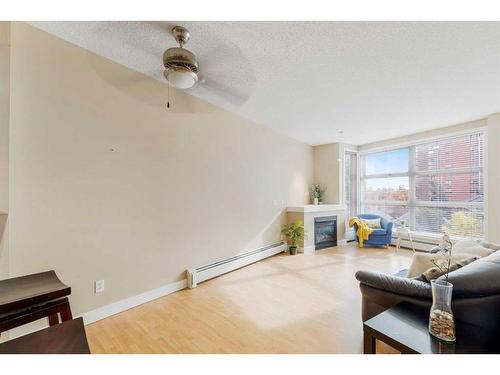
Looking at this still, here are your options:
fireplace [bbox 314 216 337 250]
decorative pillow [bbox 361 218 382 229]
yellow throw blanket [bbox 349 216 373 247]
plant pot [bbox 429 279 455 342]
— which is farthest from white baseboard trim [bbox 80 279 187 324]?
decorative pillow [bbox 361 218 382 229]

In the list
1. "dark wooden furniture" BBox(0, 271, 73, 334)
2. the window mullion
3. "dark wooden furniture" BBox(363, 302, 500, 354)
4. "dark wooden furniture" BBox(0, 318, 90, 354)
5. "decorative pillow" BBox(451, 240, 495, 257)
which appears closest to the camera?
"dark wooden furniture" BBox(0, 318, 90, 354)

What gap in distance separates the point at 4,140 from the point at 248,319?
250 cm

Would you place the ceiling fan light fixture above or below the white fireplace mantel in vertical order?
above

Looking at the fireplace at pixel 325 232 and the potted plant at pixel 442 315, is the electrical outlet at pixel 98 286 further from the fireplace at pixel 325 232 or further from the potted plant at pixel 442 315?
the fireplace at pixel 325 232

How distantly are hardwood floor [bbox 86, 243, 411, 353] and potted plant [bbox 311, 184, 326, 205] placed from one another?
222cm

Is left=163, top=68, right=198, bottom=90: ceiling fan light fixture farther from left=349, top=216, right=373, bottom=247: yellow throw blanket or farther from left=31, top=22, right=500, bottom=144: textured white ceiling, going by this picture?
left=349, top=216, right=373, bottom=247: yellow throw blanket

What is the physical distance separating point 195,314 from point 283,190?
294 cm

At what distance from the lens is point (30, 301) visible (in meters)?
1.22

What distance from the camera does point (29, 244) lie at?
170cm

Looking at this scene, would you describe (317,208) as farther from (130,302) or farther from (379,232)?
(130,302)

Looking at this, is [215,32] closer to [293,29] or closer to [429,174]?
[293,29]

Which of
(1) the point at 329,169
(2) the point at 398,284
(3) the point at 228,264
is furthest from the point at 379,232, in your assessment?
(2) the point at 398,284

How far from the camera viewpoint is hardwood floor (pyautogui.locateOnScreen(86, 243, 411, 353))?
170 centimetres
